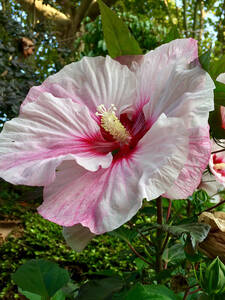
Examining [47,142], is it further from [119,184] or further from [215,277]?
[215,277]

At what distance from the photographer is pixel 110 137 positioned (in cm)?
47

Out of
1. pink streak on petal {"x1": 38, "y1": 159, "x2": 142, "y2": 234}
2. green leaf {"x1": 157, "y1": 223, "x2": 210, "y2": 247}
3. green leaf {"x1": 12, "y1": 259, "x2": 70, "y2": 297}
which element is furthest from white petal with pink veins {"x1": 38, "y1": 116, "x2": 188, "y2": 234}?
green leaf {"x1": 12, "y1": 259, "x2": 70, "y2": 297}

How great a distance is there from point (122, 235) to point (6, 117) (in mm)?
1207

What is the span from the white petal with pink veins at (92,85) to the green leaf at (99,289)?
0.31 meters

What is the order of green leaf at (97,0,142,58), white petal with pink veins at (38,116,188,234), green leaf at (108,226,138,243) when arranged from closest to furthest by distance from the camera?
white petal with pink veins at (38,116,188,234) → green leaf at (97,0,142,58) → green leaf at (108,226,138,243)

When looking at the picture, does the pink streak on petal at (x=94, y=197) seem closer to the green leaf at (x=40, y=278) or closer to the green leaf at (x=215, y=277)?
the green leaf at (x=215, y=277)

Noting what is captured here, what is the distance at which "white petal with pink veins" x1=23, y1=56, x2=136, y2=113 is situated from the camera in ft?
1.41

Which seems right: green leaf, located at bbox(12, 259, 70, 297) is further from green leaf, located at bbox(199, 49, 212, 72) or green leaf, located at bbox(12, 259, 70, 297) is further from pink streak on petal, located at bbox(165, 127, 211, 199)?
green leaf, located at bbox(199, 49, 212, 72)

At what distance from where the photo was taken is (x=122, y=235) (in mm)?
532

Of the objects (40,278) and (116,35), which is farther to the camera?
(40,278)

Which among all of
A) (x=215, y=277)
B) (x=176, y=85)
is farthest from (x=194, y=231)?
(x=176, y=85)

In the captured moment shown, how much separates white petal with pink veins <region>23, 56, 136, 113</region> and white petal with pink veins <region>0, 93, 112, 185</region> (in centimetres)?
3

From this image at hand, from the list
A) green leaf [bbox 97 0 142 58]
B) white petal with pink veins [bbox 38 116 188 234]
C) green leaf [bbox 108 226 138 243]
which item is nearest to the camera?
white petal with pink veins [bbox 38 116 188 234]

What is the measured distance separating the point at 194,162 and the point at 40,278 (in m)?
0.40
